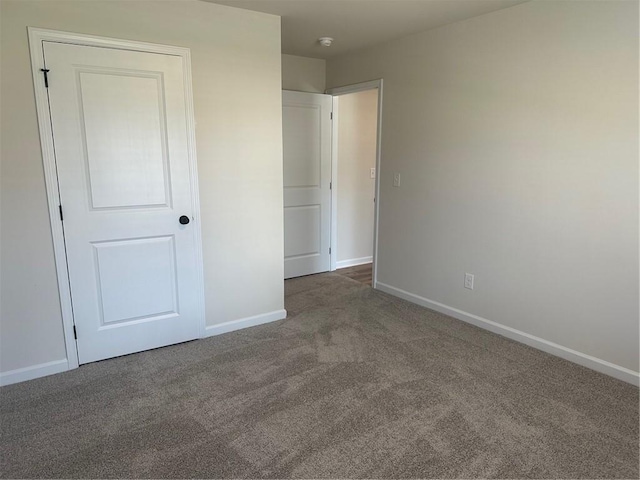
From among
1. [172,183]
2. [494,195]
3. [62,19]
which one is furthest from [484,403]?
[62,19]

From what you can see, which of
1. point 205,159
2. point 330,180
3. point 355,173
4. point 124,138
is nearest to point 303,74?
point 330,180

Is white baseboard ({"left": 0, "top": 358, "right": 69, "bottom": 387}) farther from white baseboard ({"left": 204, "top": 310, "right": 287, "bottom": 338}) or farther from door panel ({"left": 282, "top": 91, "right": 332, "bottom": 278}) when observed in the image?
door panel ({"left": 282, "top": 91, "right": 332, "bottom": 278})

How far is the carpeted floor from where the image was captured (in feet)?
6.24

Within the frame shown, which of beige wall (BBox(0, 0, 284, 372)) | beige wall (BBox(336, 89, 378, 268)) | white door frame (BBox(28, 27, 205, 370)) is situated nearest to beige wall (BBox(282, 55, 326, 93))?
beige wall (BBox(336, 89, 378, 268))

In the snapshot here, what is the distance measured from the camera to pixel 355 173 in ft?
16.9

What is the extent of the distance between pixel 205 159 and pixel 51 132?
0.92m

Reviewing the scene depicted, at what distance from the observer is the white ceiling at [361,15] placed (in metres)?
2.84

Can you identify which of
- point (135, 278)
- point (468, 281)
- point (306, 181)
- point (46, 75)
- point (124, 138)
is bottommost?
point (468, 281)

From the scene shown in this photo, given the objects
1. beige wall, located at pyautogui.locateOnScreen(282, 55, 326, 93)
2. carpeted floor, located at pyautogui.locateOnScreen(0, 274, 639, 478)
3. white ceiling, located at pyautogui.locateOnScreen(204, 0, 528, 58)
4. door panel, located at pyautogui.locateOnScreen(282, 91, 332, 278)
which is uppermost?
white ceiling, located at pyautogui.locateOnScreen(204, 0, 528, 58)

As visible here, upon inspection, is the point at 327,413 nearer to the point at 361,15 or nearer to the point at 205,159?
the point at 205,159

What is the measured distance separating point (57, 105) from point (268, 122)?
4.52 feet

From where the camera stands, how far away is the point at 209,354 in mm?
2963

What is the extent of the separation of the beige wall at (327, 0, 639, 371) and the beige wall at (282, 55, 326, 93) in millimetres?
829

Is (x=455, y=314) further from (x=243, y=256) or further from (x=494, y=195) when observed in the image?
(x=243, y=256)
